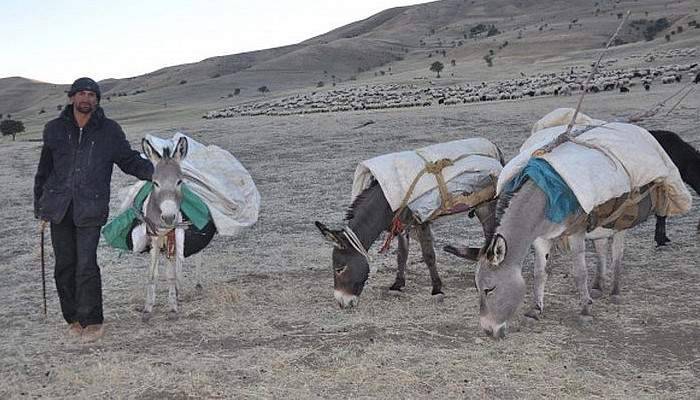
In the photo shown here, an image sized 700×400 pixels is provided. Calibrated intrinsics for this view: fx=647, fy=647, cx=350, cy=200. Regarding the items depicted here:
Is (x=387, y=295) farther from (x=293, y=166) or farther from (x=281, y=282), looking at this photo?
(x=293, y=166)

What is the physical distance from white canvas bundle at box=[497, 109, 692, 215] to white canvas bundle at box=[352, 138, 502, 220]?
0.76 meters

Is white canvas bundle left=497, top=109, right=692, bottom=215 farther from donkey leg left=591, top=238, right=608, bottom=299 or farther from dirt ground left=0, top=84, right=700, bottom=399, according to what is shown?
dirt ground left=0, top=84, right=700, bottom=399

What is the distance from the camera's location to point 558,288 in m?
8.13

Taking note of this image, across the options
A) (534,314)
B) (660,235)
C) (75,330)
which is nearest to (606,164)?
(534,314)

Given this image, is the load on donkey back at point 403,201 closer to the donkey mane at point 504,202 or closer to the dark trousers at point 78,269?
the donkey mane at point 504,202

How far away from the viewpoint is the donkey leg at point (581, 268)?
6.80 metres

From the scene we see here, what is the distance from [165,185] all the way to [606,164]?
4664 mm

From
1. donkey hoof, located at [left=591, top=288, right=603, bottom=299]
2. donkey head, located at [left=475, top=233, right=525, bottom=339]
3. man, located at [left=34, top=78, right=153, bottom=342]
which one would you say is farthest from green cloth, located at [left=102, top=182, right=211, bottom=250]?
donkey hoof, located at [left=591, top=288, right=603, bottom=299]

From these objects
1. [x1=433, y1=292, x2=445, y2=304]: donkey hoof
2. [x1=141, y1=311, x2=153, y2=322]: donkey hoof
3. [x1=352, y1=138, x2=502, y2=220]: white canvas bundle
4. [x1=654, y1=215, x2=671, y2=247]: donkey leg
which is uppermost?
[x1=352, y1=138, x2=502, y2=220]: white canvas bundle

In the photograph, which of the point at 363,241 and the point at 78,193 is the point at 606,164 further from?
the point at 78,193

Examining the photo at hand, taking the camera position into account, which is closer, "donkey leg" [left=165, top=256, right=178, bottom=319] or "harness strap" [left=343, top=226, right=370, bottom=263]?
"harness strap" [left=343, top=226, right=370, bottom=263]

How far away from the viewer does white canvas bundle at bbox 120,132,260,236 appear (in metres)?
8.30

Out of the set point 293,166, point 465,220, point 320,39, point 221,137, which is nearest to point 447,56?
point 221,137

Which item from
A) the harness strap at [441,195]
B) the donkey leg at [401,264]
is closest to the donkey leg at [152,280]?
the harness strap at [441,195]
